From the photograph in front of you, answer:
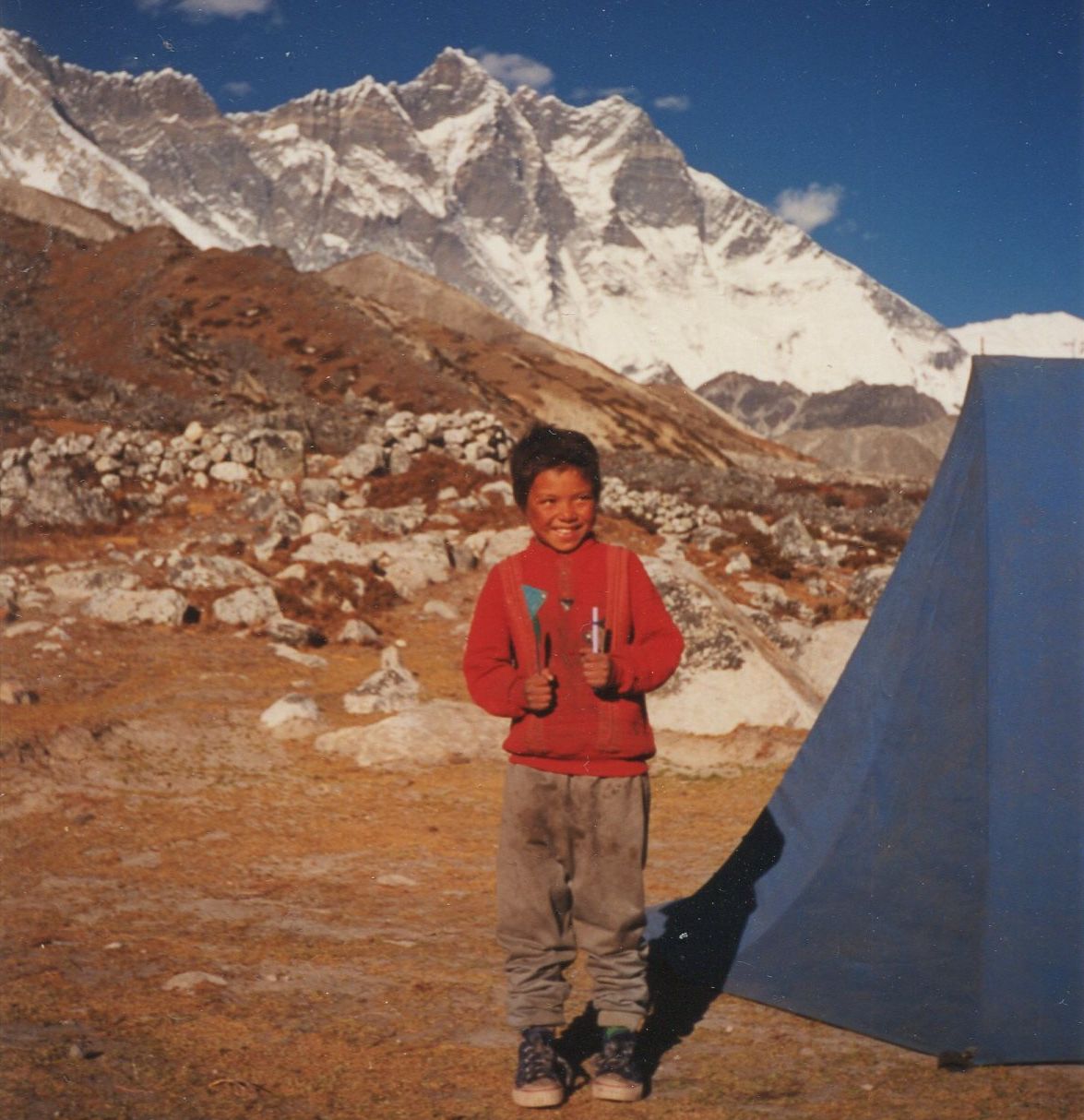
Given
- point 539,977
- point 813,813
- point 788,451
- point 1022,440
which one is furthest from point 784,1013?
point 788,451

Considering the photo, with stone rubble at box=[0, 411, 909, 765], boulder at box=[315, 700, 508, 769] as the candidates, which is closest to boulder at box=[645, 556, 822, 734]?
stone rubble at box=[0, 411, 909, 765]

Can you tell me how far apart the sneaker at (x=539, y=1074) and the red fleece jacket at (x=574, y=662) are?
74 centimetres

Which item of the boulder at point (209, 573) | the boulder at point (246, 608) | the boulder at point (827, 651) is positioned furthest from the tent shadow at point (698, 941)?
the boulder at point (209, 573)

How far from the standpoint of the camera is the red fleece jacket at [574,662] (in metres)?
2.92

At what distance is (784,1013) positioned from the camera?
3.61 m

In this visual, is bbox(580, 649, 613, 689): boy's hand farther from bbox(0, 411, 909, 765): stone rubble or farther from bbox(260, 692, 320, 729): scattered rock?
bbox(260, 692, 320, 729): scattered rock

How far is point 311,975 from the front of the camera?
12.8 ft

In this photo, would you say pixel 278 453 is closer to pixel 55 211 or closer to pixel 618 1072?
pixel 618 1072

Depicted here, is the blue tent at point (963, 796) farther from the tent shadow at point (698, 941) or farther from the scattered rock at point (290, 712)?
the scattered rock at point (290, 712)

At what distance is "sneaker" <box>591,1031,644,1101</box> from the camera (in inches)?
113

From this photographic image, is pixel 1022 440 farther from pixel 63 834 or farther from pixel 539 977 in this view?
pixel 63 834

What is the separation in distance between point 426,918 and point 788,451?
74080 millimetres

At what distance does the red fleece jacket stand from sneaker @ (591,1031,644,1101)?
73 centimetres

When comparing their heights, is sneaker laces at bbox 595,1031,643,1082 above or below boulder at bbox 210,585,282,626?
below
